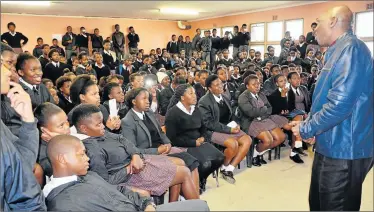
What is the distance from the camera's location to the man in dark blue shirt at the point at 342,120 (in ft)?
5.44

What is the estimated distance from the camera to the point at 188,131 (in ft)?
10.2

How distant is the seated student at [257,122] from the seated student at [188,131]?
91 cm

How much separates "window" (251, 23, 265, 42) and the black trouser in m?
10.7

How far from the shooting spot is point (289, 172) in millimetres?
3566

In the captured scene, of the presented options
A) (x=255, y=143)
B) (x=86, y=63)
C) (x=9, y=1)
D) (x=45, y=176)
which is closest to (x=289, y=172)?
(x=255, y=143)

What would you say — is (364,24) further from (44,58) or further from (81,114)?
(81,114)

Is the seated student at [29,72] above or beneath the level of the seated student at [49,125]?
above

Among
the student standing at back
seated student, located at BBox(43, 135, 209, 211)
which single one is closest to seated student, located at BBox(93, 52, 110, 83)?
the student standing at back

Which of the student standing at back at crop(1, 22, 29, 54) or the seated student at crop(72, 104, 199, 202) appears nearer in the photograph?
the seated student at crop(72, 104, 199, 202)

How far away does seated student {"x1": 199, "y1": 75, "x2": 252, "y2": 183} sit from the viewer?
11.2 ft

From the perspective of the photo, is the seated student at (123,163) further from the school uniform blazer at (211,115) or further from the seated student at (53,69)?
the seated student at (53,69)

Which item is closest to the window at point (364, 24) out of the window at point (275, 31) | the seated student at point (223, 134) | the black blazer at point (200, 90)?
the window at point (275, 31)

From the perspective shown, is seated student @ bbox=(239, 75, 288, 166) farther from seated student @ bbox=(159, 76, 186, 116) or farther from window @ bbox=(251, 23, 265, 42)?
window @ bbox=(251, 23, 265, 42)

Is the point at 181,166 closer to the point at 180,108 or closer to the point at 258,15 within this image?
the point at 180,108
